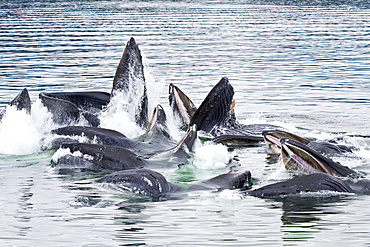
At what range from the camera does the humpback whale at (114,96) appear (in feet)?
52.3

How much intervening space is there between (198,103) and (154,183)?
10.5m

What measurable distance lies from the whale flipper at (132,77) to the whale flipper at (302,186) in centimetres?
569

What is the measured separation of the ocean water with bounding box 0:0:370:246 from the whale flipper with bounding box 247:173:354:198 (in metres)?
0.18

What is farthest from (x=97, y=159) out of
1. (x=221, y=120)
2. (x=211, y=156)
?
(x=221, y=120)

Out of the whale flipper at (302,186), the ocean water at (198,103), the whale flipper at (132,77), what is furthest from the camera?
the whale flipper at (132,77)

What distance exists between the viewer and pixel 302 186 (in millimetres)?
11133

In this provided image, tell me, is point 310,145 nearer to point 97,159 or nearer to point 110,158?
point 110,158

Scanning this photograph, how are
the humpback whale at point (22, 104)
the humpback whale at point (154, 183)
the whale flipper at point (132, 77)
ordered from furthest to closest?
the whale flipper at point (132, 77) < the humpback whale at point (22, 104) < the humpback whale at point (154, 183)

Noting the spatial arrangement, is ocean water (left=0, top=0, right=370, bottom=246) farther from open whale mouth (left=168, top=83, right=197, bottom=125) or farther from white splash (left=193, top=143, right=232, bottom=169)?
open whale mouth (left=168, top=83, right=197, bottom=125)

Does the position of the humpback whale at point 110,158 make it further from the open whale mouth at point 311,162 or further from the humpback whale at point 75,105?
the open whale mouth at point 311,162

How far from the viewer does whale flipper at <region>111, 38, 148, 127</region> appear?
53.9 ft

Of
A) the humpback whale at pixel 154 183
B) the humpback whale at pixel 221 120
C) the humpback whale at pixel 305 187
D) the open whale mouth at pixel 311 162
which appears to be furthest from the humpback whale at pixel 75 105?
the humpback whale at pixel 305 187

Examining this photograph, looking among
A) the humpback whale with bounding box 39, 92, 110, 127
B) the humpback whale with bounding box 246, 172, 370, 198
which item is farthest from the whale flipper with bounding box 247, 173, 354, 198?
the humpback whale with bounding box 39, 92, 110, 127

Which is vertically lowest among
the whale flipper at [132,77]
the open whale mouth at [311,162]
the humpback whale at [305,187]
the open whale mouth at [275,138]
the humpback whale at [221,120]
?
the humpback whale at [305,187]
